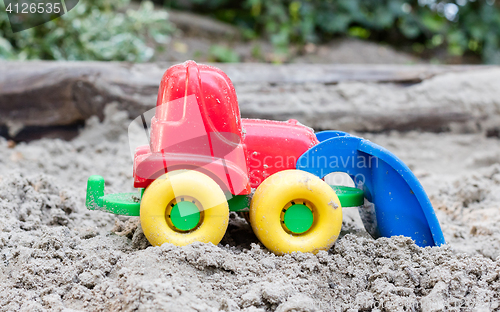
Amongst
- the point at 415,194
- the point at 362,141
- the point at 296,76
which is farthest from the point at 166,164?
the point at 296,76

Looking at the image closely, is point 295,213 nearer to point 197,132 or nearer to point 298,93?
point 197,132

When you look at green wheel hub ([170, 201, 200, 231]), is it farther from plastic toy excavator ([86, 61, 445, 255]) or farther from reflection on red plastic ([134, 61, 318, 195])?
reflection on red plastic ([134, 61, 318, 195])

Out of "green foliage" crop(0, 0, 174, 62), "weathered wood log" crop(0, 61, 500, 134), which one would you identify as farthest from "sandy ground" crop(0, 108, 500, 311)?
"green foliage" crop(0, 0, 174, 62)

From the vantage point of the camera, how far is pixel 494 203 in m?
1.82

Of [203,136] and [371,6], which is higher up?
[371,6]

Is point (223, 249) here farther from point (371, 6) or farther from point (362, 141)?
point (371, 6)

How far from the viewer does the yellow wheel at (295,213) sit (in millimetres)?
1215

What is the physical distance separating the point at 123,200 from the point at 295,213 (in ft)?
1.76

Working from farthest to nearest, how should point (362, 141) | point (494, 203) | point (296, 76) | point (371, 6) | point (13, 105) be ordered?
1. point (371, 6)
2. point (296, 76)
3. point (13, 105)
4. point (494, 203)
5. point (362, 141)

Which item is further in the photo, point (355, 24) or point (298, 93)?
point (355, 24)

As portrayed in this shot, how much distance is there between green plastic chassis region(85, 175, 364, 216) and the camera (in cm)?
124

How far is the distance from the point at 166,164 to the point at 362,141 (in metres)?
0.62

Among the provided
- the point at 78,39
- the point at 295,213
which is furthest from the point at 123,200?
the point at 78,39

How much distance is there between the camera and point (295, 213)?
1.25 meters
